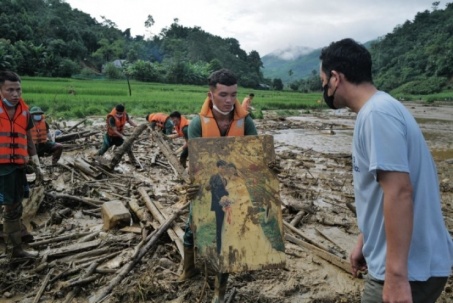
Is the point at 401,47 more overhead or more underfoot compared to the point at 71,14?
more underfoot

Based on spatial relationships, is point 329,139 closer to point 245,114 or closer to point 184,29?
point 245,114

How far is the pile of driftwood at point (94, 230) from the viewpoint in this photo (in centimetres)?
388

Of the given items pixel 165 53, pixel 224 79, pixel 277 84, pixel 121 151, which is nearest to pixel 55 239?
pixel 224 79

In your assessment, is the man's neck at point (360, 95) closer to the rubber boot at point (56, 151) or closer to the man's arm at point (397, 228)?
the man's arm at point (397, 228)

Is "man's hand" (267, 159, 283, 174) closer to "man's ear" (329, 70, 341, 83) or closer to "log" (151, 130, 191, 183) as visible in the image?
"man's ear" (329, 70, 341, 83)

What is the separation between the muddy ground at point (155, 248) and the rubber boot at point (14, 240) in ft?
0.38

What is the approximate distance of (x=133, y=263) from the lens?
4148 millimetres


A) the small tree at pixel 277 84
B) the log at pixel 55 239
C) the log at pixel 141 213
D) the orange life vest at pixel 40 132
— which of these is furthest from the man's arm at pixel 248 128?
the small tree at pixel 277 84

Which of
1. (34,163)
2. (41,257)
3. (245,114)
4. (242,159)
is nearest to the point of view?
(242,159)

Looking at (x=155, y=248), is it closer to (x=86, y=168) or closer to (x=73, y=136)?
(x=86, y=168)

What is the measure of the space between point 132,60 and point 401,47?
204 ft

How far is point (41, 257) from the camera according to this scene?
438cm

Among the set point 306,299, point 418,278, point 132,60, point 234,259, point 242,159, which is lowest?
point 306,299

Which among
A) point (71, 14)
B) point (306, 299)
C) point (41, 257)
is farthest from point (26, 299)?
point (71, 14)
